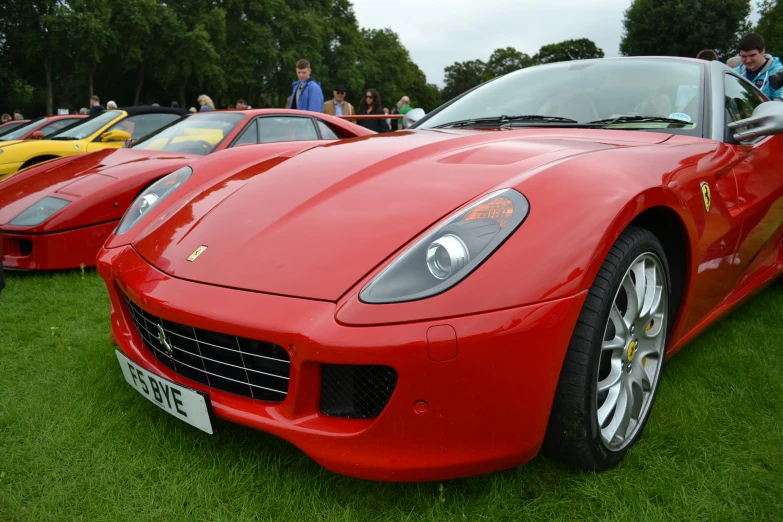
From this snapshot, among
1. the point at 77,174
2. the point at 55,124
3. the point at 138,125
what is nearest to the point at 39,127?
the point at 55,124

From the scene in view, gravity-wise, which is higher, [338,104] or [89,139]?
[338,104]

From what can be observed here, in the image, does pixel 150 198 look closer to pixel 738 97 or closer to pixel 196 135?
pixel 196 135

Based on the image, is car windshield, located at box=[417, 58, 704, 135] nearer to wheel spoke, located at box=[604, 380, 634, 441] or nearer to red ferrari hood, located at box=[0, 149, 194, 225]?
wheel spoke, located at box=[604, 380, 634, 441]

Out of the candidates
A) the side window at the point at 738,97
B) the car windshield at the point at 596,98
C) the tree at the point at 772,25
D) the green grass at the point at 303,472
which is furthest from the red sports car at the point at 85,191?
the tree at the point at 772,25

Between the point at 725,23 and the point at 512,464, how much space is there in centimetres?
4679

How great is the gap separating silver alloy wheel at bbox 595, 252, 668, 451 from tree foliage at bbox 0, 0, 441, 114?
30261mm

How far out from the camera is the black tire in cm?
147

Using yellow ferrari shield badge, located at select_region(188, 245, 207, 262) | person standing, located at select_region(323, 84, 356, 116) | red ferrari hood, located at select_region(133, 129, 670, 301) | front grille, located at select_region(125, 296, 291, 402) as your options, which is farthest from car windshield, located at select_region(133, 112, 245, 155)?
person standing, located at select_region(323, 84, 356, 116)

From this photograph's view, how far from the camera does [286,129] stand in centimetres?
503

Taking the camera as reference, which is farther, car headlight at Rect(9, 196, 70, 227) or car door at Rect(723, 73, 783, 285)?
car headlight at Rect(9, 196, 70, 227)

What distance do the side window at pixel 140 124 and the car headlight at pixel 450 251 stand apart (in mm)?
5360

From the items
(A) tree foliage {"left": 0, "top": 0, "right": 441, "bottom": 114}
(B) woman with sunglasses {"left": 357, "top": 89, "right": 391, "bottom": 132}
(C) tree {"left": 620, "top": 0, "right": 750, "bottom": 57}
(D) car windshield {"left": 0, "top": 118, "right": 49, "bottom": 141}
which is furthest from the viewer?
(C) tree {"left": 620, "top": 0, "right": 750, "bottom": 57}

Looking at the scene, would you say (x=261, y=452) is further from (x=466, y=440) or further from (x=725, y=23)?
(x=725, y=23)

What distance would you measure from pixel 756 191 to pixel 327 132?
3653 millimetres
